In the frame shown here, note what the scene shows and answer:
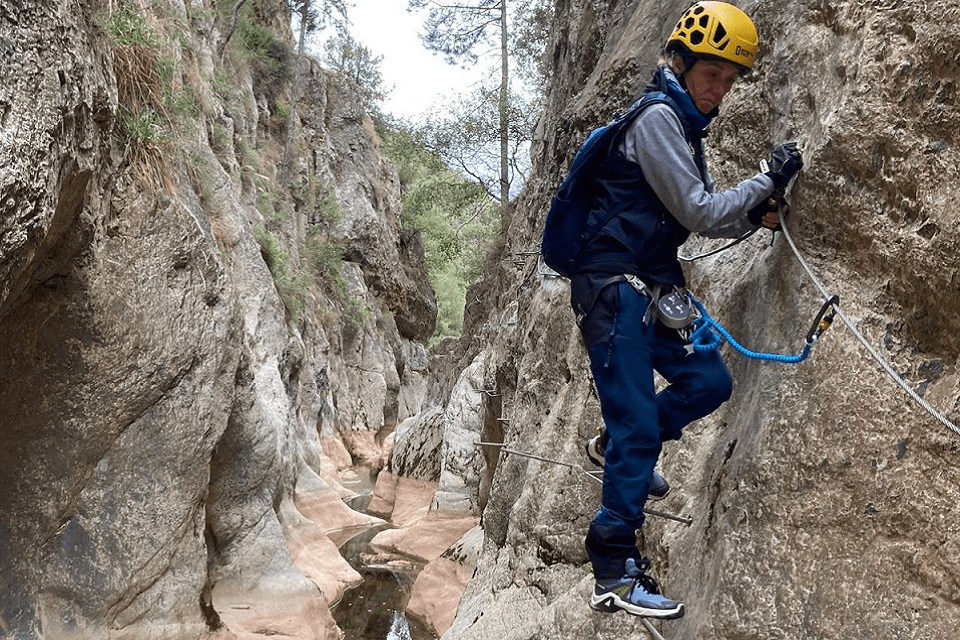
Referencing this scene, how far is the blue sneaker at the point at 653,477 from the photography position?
3277 mm

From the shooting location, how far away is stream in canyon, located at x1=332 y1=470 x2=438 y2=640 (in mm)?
10633

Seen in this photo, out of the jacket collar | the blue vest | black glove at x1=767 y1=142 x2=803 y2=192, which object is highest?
the jacket collar

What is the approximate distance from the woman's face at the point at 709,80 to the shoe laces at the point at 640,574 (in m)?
1.88

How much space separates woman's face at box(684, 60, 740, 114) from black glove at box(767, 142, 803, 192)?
0.35 metres

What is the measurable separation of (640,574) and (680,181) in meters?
1.56

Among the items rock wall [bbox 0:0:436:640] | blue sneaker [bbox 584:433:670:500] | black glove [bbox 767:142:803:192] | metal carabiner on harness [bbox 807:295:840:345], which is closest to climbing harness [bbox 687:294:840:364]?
metal carabiner on harness [bbox 807:295:840:345]

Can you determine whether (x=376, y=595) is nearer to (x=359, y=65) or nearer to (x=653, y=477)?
(x=653, y=477)

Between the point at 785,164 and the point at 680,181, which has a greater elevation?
the point at 785,164

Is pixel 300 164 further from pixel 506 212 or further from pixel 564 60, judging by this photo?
pixel 564 60

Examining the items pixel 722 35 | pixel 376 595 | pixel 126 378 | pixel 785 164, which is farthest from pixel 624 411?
pixel 376 595

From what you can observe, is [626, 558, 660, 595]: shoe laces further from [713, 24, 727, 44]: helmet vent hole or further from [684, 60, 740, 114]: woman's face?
[713, 24, 727, 44]: helmet vent hole

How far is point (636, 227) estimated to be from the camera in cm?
290

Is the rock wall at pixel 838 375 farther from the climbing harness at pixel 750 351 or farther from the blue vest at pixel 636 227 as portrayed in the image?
the blue vest at pixel 636 227

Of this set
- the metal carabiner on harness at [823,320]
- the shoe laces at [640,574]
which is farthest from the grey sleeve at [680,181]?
the shoe laces at [640,574]
